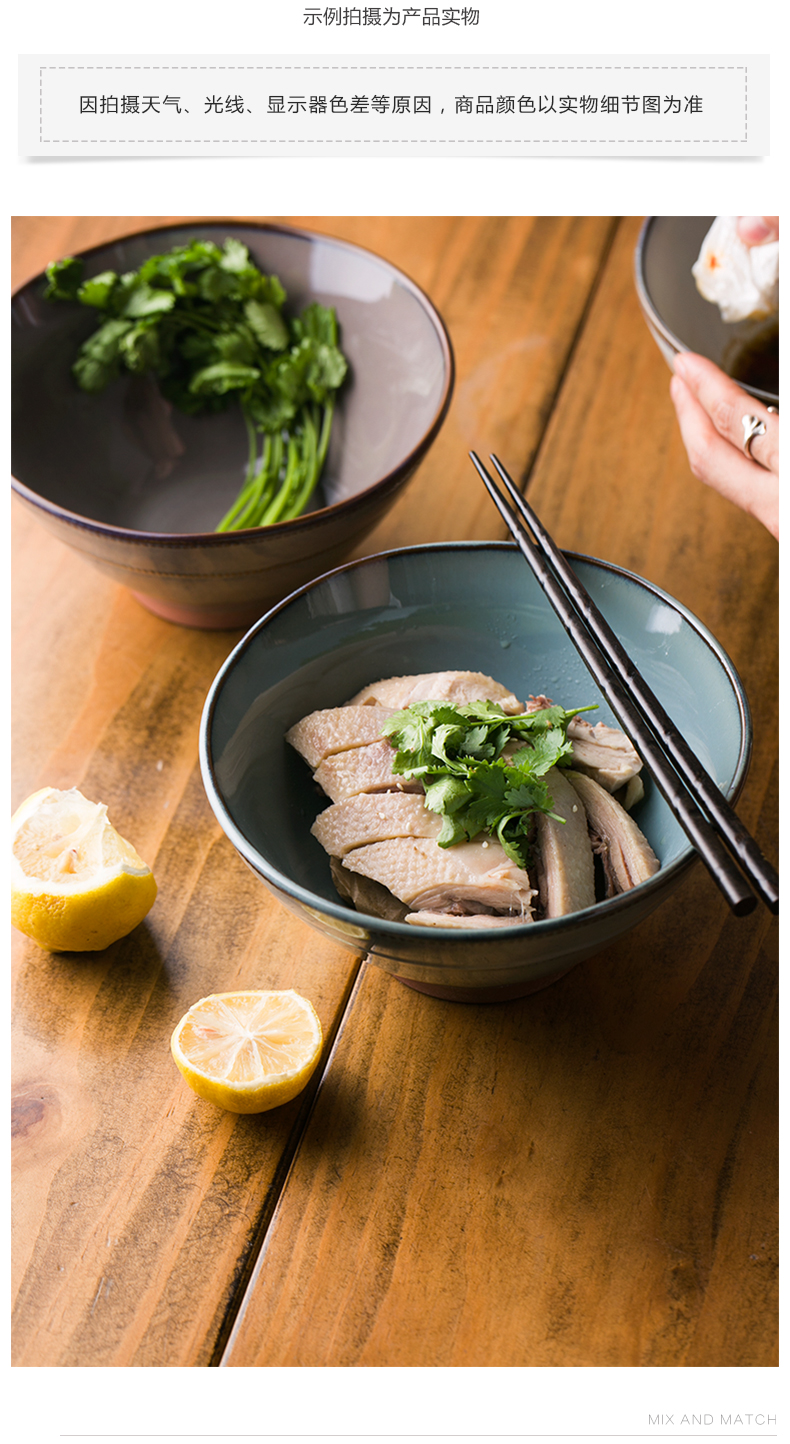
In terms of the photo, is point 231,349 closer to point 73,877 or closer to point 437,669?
point 437,669

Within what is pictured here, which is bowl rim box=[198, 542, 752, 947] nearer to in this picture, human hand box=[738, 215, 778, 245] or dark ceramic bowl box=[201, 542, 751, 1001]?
dark ceramic bowl box=[201, 542, 751, 1001]

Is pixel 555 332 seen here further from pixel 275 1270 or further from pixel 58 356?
pixel 275 1270

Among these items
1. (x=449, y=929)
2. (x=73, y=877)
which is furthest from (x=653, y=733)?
(x=73, y=877)

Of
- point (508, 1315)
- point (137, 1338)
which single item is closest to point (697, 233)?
point (508, 1315)

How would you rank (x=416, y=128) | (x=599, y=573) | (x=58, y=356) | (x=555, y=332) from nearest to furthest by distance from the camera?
1. (x=599, y=573)
2. (x=416, y=128)
3. (x=58, y=356)
4. (x=555, y=332)

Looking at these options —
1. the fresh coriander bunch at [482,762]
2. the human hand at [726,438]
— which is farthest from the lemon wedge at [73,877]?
the human hand at [726,438]

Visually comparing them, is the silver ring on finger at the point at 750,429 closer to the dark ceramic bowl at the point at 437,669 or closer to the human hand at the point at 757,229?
the dark ceramic bowl at the point at 437,669

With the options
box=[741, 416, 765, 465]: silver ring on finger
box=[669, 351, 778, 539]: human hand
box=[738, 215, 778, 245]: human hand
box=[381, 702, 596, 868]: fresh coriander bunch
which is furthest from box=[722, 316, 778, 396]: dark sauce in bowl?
box=[381, 702, 596, 868]: fresh coriander bunch
